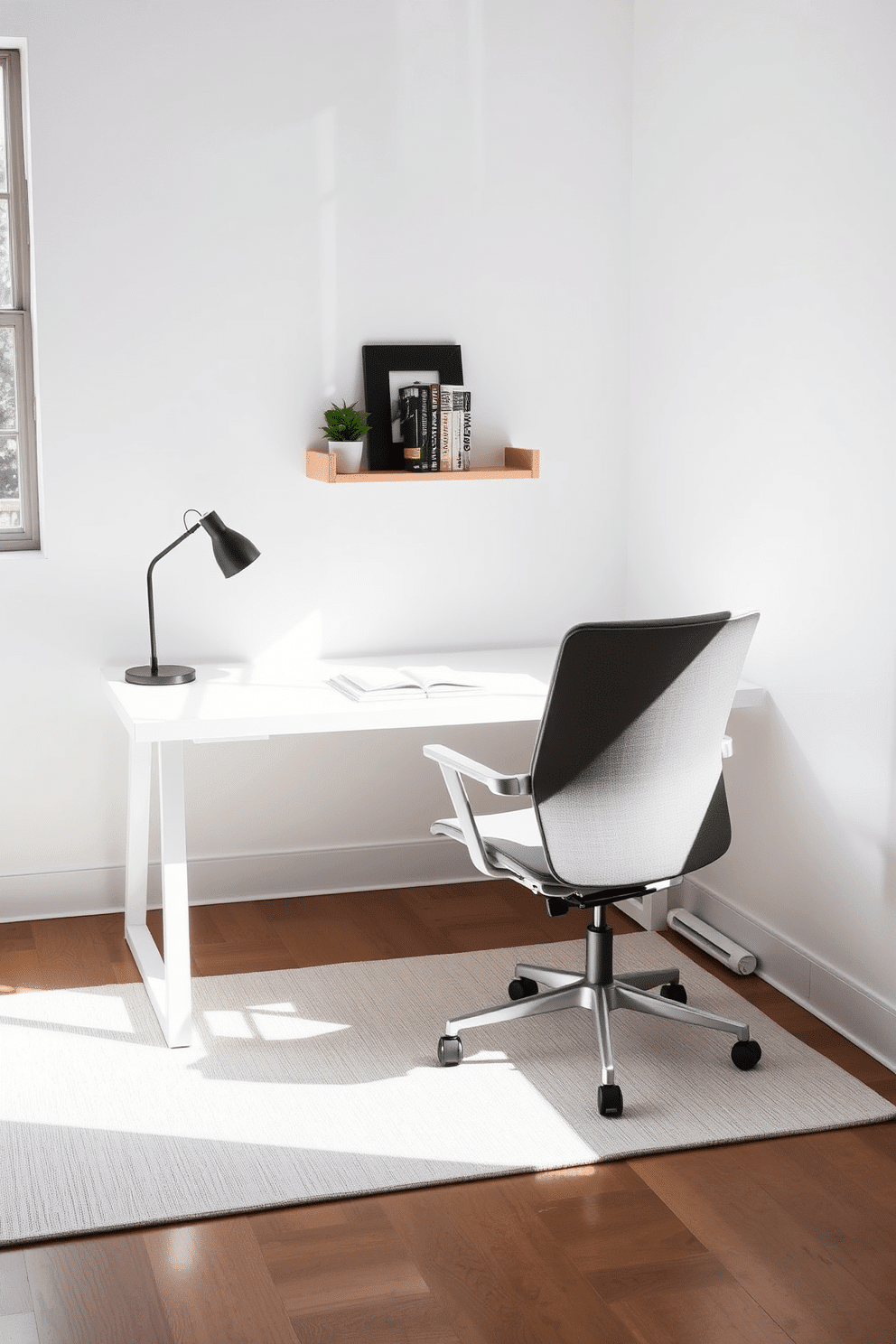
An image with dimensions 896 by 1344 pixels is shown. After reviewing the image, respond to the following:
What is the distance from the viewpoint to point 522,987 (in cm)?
334

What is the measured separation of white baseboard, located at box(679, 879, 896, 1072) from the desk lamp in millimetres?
1546

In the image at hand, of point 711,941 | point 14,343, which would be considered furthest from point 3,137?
point 711,941

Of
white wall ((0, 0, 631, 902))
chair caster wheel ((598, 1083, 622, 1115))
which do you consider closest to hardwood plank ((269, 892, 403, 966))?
white wall ((0, 0, 631, 902))

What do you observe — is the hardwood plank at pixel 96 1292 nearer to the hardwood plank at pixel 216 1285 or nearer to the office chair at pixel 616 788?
the hardwood plank at pixel 216 1285

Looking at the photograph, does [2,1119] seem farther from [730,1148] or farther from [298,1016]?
[730,1148]

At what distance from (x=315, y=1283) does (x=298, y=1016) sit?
42.1 inches

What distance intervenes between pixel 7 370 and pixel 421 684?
148cm

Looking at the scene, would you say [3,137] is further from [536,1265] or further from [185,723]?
[536,1265]

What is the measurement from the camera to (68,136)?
12.0 feet

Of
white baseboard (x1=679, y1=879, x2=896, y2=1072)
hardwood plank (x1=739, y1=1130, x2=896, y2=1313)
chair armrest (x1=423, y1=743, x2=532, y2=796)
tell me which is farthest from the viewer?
white baseboard (x1=679, y1=879, x2=896, y2=1072)

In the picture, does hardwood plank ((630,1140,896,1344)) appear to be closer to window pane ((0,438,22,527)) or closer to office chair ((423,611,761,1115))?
office chair ((423,611,761,1115))

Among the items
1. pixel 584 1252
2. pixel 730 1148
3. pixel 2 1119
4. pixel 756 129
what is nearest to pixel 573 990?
pixel 730 1148

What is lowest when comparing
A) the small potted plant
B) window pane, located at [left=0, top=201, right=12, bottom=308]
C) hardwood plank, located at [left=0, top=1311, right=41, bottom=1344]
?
hardwood plank, located at [left=0, top=1311, right=41, bottom=1344]

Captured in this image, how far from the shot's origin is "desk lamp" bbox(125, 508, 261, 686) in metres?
3.40
